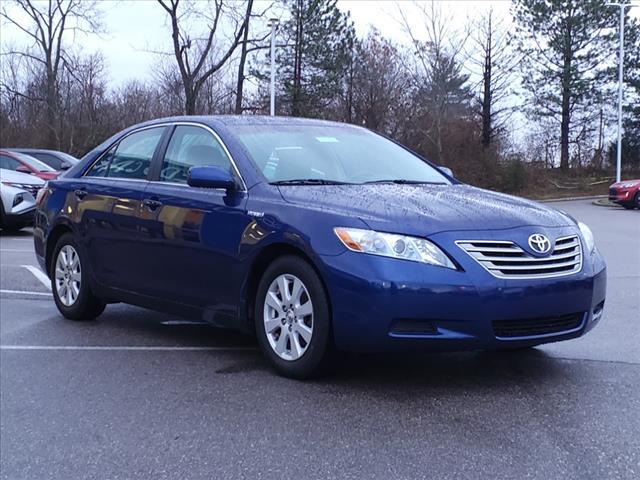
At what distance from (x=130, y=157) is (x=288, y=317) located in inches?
91.9

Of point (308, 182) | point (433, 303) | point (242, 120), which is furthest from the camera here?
point (242, 120)

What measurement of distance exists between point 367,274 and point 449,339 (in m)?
0.54

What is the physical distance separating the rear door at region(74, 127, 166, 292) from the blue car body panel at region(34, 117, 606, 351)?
0.02 m

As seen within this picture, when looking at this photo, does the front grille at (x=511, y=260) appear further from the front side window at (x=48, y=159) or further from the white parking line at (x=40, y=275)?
the front side window at (x=48, y=159)

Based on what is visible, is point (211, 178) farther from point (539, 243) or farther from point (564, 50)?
point (564, 50)

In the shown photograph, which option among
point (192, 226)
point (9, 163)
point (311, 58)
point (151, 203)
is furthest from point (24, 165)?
point (311, 58)

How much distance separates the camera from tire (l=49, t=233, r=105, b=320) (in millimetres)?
6406

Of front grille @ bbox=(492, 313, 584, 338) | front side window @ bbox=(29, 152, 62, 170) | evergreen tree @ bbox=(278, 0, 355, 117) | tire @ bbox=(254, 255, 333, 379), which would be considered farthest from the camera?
evergreen tree @ bbox=(278, 0, 355, 117)

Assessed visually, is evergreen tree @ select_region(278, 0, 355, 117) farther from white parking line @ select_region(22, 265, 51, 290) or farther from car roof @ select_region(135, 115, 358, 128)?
car roof @ select_region(135, 115, 358, 128)

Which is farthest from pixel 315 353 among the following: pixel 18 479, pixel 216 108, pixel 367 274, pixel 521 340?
pixel 216 108

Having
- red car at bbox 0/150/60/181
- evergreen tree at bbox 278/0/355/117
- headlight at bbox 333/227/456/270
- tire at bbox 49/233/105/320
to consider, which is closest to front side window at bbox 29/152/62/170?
red car at bbox 0/150/60/181

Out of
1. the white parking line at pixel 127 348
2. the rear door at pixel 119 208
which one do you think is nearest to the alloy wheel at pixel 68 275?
the rear door at pixel 119 208

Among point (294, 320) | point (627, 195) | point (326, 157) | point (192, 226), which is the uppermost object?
point (627, 195)

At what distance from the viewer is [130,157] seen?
6168 millimetres
